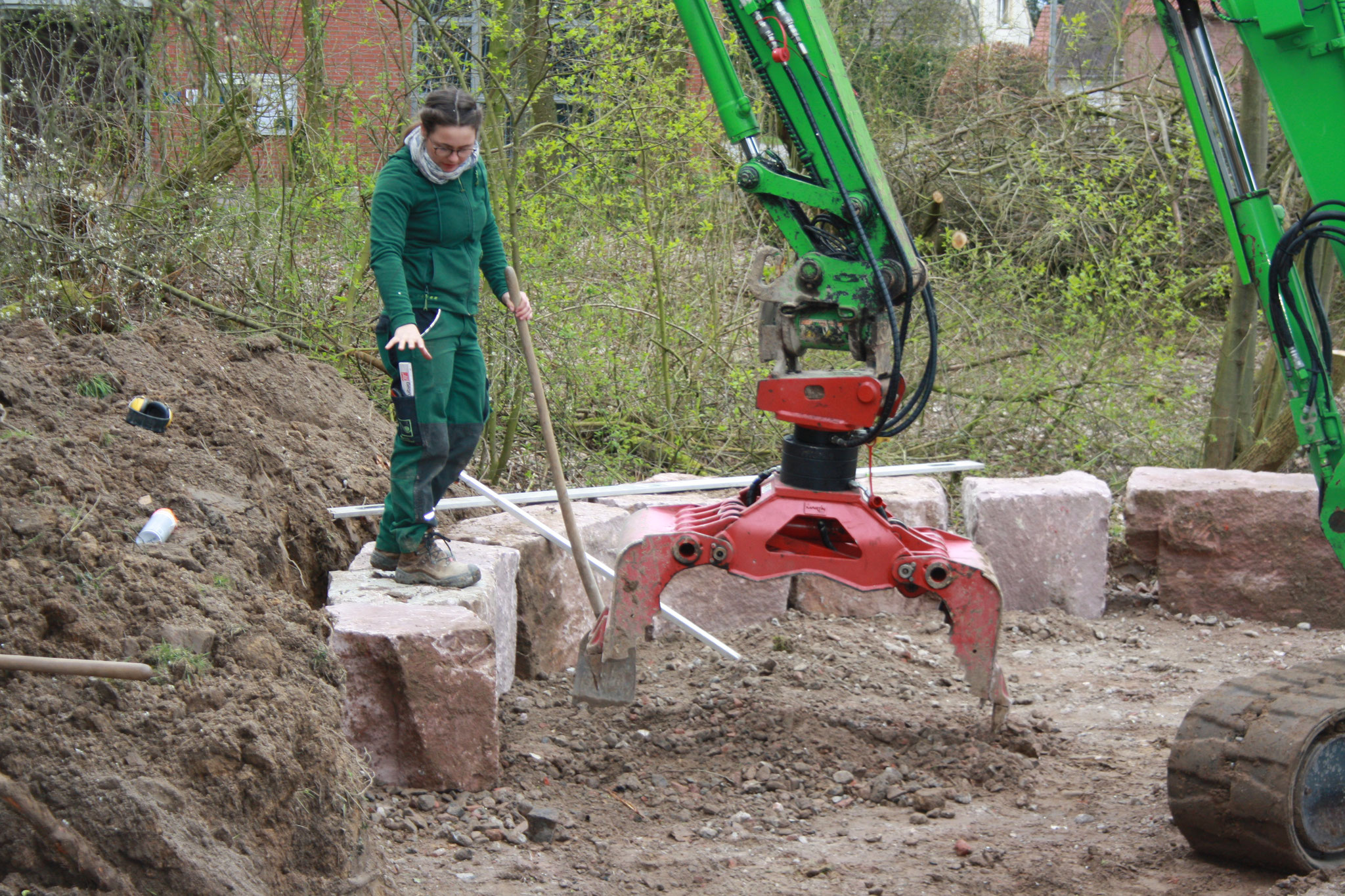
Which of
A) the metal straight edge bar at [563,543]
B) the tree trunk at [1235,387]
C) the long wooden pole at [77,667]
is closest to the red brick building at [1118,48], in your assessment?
the tree trunk at [1235,387]

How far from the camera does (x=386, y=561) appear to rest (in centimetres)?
405

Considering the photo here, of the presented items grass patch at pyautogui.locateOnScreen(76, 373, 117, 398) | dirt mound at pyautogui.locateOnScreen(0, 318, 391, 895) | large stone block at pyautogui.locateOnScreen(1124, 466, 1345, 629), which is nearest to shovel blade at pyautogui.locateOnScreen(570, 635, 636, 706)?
dirt mound at pyautogui.locateOnScreen(0, 318, 391, 895)

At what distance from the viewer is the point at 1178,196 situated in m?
8.73

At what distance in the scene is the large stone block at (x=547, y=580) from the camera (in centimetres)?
450

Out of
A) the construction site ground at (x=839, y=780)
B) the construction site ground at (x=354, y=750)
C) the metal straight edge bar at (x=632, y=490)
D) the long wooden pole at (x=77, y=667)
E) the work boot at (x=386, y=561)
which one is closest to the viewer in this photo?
the long wooden pole at (x=77, y=667)

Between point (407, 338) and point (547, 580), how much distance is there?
137cm

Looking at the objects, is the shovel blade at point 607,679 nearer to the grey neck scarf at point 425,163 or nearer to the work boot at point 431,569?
the work boot at point 431,569

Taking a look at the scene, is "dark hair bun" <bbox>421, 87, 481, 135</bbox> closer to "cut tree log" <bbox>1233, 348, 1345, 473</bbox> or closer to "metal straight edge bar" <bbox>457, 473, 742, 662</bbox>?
"metal straight edge bar" <bbox>457, 473, 742, 662</bbox>

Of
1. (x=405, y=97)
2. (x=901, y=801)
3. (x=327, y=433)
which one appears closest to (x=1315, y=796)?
(x=901, y=801)

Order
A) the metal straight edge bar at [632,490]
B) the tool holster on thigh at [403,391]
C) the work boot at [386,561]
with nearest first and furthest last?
1. the tool holster on thigh at [403,391]
2. the work boot at [386,561]
3. the metal straight edge bar at [632,490]

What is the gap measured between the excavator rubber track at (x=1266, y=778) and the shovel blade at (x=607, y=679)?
5.12 ft

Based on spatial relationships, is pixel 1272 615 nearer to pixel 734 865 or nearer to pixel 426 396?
pixel 734 865

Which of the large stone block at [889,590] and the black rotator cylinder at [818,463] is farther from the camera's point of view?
the large stone block at [889,590]

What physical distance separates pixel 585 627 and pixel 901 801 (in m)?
1.65
